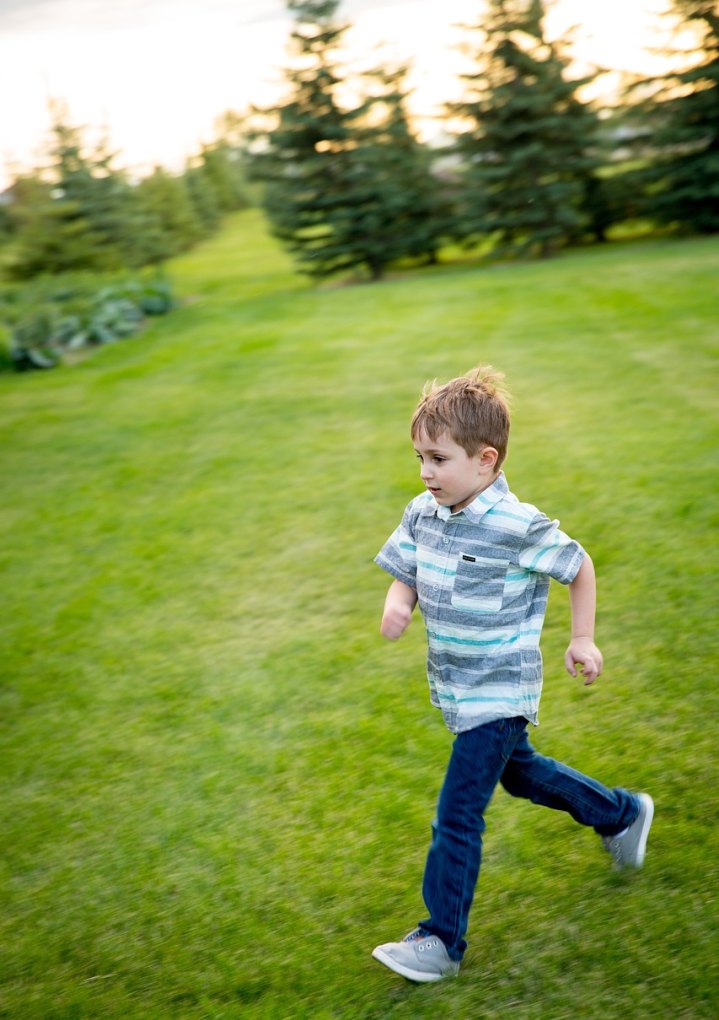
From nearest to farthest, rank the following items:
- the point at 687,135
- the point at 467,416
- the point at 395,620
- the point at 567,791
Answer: the point at 467,416, the point at 395,620, the point at 567,791, the point at 687,135

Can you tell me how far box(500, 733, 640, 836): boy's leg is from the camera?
2.44 meters

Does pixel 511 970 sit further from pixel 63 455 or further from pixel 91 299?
pixel 91 299

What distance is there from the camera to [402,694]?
12.1ft

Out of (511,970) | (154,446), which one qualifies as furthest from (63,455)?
(511,970)

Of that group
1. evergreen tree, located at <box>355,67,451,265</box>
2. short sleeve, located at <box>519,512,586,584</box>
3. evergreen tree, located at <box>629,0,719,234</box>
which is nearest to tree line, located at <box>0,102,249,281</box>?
evergreen tree, located at <box>355,67,451,265</box>

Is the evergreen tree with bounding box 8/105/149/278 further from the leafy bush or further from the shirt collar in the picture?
the shirt collar

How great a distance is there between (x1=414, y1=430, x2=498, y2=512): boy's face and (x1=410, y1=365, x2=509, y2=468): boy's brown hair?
15mm

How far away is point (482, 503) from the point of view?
2.25m

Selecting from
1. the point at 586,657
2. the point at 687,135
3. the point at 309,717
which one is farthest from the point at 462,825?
the point at 687,135

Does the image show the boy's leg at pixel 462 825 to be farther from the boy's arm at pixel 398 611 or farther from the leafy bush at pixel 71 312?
the leafy bush at pixel 71 312

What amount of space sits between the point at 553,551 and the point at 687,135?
51.5 ft

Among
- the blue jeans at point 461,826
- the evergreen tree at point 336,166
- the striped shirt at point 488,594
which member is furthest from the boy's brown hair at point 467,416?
the evergreen tree at point 336,166

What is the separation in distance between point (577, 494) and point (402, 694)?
2133mm

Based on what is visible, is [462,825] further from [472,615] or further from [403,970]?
[472,615]
